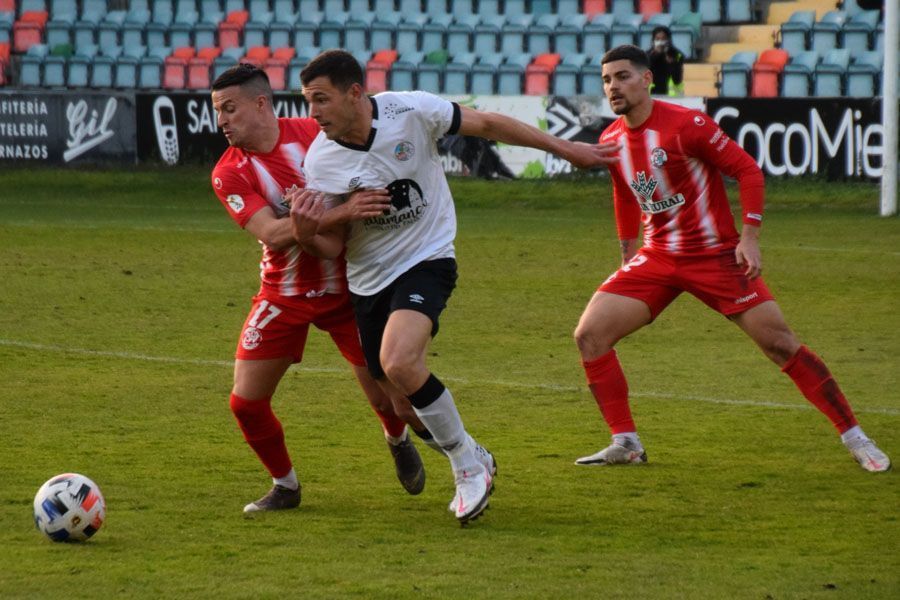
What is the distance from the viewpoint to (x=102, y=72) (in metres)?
27.1

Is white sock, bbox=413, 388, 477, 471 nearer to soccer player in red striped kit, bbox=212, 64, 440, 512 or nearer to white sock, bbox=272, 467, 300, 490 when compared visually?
soccer player in red striped kit, bbox=212, 64, 440, 512

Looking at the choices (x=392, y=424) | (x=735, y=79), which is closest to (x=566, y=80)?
(x=735, y=79)

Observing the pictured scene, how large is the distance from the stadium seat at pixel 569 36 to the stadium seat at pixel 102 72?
25.8ft

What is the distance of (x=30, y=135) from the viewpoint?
23.8 metres

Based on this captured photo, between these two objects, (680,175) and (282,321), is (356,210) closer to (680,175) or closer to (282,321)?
(282,321)

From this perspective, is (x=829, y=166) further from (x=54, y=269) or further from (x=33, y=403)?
(x=33, y=403)

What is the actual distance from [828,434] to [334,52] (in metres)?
3.51

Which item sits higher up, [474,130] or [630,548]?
[474,130]

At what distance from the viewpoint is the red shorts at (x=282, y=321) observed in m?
6.34

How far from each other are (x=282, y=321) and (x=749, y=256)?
218 cm

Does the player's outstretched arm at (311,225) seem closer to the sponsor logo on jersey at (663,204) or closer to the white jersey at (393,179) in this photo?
the white jersey at (393,179)

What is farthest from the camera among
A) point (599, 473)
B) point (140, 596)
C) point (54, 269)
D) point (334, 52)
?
point (54, 269)

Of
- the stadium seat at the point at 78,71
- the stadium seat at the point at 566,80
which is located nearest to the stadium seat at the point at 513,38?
the stadium seat at the point at 566,80

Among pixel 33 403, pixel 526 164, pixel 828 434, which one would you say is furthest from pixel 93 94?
pixel 828 434
